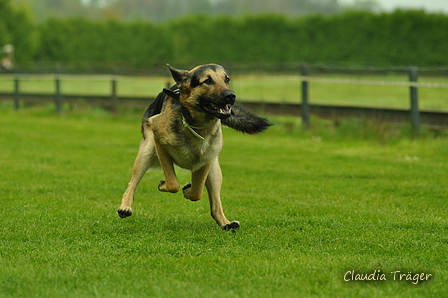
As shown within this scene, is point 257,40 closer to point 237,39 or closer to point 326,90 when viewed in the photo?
point 237,39

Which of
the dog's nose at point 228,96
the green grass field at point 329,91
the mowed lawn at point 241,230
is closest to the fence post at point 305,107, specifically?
the green grass field at point 329,91

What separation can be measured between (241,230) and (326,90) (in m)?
11.9

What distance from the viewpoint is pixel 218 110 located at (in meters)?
6.04

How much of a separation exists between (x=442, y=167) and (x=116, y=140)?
6.96 meters

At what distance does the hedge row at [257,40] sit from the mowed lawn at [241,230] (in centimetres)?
1894

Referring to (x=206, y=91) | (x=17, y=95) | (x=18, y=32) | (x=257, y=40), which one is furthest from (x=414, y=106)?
(x=18, y=32)

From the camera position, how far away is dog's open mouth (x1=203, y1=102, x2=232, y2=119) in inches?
234

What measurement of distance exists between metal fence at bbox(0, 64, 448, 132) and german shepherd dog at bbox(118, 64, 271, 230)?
7599mm

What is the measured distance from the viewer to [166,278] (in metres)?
4.66

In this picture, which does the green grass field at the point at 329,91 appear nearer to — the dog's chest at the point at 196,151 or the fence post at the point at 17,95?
the fence post at the point at 17,95

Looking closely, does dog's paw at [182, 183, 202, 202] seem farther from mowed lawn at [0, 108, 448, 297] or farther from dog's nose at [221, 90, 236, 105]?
dog's nose at [221, 90, 236, 105]

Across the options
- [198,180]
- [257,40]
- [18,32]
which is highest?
[18,32]

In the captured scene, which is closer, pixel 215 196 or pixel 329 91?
pixel 215 196

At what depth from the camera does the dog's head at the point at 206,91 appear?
5930mm
